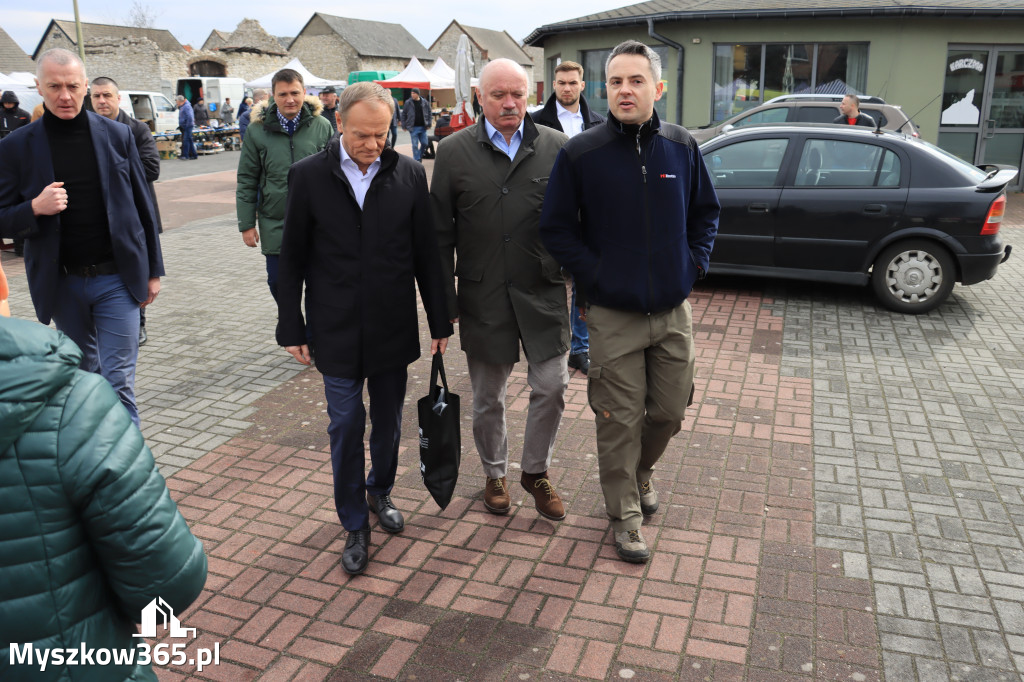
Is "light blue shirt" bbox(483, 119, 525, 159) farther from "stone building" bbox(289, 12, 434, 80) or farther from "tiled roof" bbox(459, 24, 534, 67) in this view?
"tiled roof" bbox(459, 24, 534, 67)

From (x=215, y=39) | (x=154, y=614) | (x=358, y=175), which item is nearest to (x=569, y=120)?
(x=358, y=175)

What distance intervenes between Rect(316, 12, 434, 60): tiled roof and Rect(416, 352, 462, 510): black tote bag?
2602 inches

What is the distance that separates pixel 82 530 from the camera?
1.73m

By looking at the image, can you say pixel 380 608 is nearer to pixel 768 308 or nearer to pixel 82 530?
pixel 82 530

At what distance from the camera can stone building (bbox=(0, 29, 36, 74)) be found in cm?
5338

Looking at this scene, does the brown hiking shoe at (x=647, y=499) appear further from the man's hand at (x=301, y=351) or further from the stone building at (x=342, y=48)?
the stone building at (x=342, y=48)

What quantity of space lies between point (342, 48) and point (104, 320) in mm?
66393

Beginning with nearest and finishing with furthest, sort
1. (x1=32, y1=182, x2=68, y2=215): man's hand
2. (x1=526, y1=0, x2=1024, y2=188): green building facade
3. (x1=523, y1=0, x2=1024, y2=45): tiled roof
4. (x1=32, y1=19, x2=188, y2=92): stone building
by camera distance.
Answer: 1. (x1=32, y1=182, x2=68, y2=215): man's hand
2. (x1=523, y1=0, x2=1024, y2=45): tiled roof
3. (x1=526, y1=0, x2=1024, y2=188): green building facade
4. (x1=32, y1=19, x2=188, y2=92): stone building

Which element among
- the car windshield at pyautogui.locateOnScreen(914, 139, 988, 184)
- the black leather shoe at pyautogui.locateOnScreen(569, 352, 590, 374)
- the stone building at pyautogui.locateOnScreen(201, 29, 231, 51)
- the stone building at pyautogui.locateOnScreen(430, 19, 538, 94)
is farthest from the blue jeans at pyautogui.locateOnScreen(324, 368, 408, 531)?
the stone building at pyautogui.locateOnScreen(201, 29, 231, 51)

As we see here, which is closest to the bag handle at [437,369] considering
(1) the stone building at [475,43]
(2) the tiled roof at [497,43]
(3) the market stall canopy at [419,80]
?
(3) the market stall canopy at [419,80]

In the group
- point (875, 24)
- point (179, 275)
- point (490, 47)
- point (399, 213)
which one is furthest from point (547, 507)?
point (490, 47)

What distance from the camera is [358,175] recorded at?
11.9 feet

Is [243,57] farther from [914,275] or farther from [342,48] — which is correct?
[914,275]

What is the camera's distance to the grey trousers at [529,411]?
4053mm
